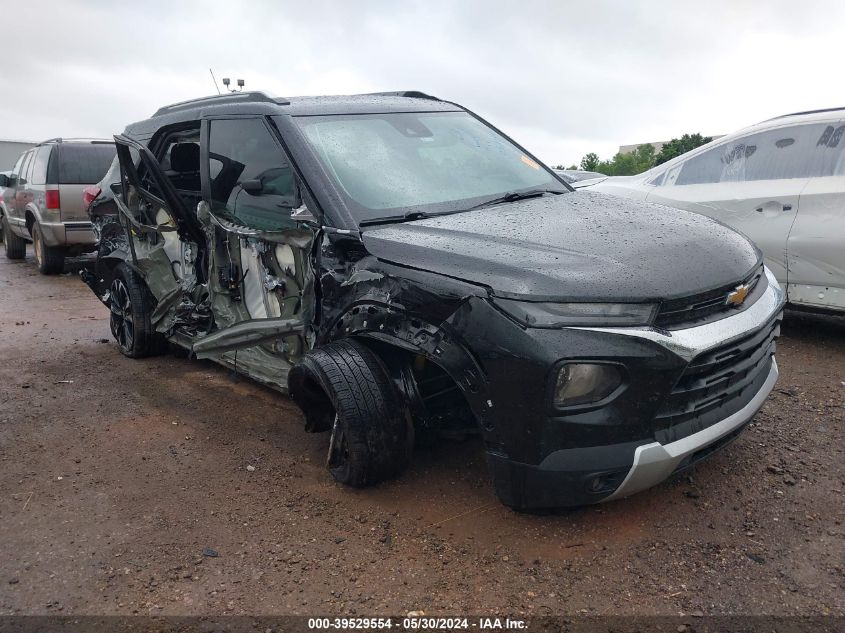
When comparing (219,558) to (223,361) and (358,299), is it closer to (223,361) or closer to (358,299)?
(358,299)

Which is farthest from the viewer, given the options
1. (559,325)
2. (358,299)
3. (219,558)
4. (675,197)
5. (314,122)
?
(675,197)

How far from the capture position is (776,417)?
4.09 m

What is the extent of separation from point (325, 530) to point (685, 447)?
5.06 feet

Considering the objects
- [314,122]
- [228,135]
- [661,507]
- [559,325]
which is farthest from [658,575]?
[228,135]

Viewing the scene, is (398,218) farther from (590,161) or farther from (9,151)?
(9,151)

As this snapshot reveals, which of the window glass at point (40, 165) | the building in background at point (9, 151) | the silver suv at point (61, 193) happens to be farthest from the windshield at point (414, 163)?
the building in background at point (9, 151)

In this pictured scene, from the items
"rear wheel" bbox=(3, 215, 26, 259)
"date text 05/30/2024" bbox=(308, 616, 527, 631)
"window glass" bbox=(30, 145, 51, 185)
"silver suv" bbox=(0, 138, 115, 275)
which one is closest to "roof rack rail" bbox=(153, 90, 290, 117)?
"date text 05/30/2024" bbox=(308, 616, 527, 631)

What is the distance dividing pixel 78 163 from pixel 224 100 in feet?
22.0

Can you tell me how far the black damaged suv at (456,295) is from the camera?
267 cm

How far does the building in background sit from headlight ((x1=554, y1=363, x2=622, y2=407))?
94.4 feet

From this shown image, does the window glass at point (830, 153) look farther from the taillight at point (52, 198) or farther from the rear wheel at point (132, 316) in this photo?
the taillight at point (52, 198)

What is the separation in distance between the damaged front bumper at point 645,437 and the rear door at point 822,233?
267 cm

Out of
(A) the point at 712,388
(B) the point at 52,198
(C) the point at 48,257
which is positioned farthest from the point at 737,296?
(C) the point at 48,257

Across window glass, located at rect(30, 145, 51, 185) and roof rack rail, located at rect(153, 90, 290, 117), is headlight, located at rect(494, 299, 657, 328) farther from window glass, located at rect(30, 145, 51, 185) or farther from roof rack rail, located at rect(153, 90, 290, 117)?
window glass, located at rect(30, 145, 51, 185)
